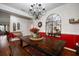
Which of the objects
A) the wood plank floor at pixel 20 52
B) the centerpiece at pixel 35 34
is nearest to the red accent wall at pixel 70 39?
the wood plank floor at pixel 20 52

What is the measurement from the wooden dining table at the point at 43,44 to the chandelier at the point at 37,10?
407 millimetres

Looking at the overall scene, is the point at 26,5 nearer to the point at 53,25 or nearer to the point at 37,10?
the point at 37,10

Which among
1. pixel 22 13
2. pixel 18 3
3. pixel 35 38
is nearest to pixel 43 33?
pixel 35 38

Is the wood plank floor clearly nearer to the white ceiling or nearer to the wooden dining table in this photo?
the wooden dining table

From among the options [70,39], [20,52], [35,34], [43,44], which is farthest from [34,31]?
[70,39]

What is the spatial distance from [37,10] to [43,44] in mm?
585

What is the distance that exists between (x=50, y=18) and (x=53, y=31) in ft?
0.77

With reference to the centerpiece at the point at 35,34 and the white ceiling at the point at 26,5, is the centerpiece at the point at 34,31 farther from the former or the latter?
the white ceiling at the point at 26,5

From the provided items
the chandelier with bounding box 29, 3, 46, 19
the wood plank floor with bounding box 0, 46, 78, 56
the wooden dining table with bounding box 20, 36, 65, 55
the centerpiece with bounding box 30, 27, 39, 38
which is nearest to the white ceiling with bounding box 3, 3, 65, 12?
the chandelier with bounding box 29, 3, 46, 19

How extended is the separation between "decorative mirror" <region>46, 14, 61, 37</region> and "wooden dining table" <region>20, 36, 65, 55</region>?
13cm

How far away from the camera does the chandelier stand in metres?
1.80

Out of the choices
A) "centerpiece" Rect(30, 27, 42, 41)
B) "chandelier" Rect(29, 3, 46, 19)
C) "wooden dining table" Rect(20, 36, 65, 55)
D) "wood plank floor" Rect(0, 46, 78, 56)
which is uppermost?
"chandelier" Rect(29, 3, 46, 19)

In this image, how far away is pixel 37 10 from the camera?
5.89ft

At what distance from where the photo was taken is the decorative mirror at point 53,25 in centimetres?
183
